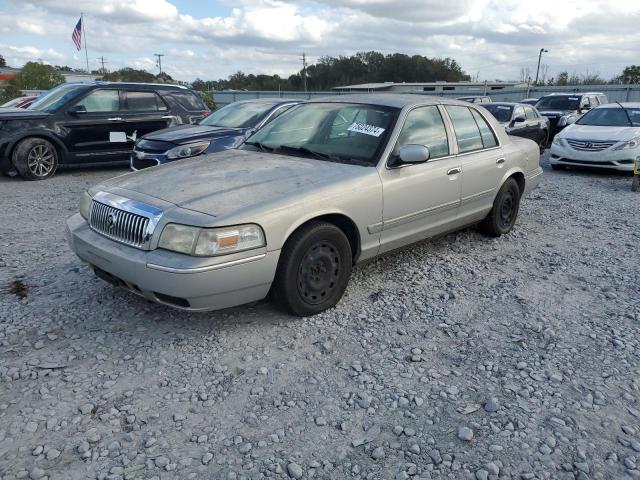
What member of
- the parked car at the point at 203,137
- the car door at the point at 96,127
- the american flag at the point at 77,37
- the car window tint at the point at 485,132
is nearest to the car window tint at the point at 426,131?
the car window tint at the point at 485,132

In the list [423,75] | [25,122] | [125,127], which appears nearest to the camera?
[25,122]

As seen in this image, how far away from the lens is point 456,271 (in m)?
4.86

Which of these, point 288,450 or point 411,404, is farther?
point 411,404

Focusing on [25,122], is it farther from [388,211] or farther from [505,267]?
[505,267]

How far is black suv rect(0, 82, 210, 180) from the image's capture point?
345 inches

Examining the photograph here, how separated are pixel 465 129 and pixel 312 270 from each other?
245 centimetres

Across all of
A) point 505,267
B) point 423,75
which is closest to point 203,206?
point 505,267

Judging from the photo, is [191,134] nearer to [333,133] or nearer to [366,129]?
[333,133]

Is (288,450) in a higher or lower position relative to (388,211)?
lower

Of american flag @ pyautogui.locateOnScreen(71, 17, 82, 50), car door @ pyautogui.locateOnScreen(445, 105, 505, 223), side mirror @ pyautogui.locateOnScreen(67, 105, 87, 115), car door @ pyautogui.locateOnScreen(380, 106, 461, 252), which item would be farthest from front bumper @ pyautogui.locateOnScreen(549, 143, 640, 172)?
american flag @ pyautogui.locateOnScreen(71, 17, 82, 50)

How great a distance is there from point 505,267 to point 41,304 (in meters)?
4.15

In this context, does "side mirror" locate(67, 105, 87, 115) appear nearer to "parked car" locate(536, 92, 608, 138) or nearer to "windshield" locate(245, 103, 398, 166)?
"windshield" locate(245, 103, 398, 166)

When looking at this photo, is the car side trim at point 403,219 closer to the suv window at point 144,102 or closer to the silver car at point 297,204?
the silver car at point 297,204

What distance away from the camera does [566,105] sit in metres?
16.7
